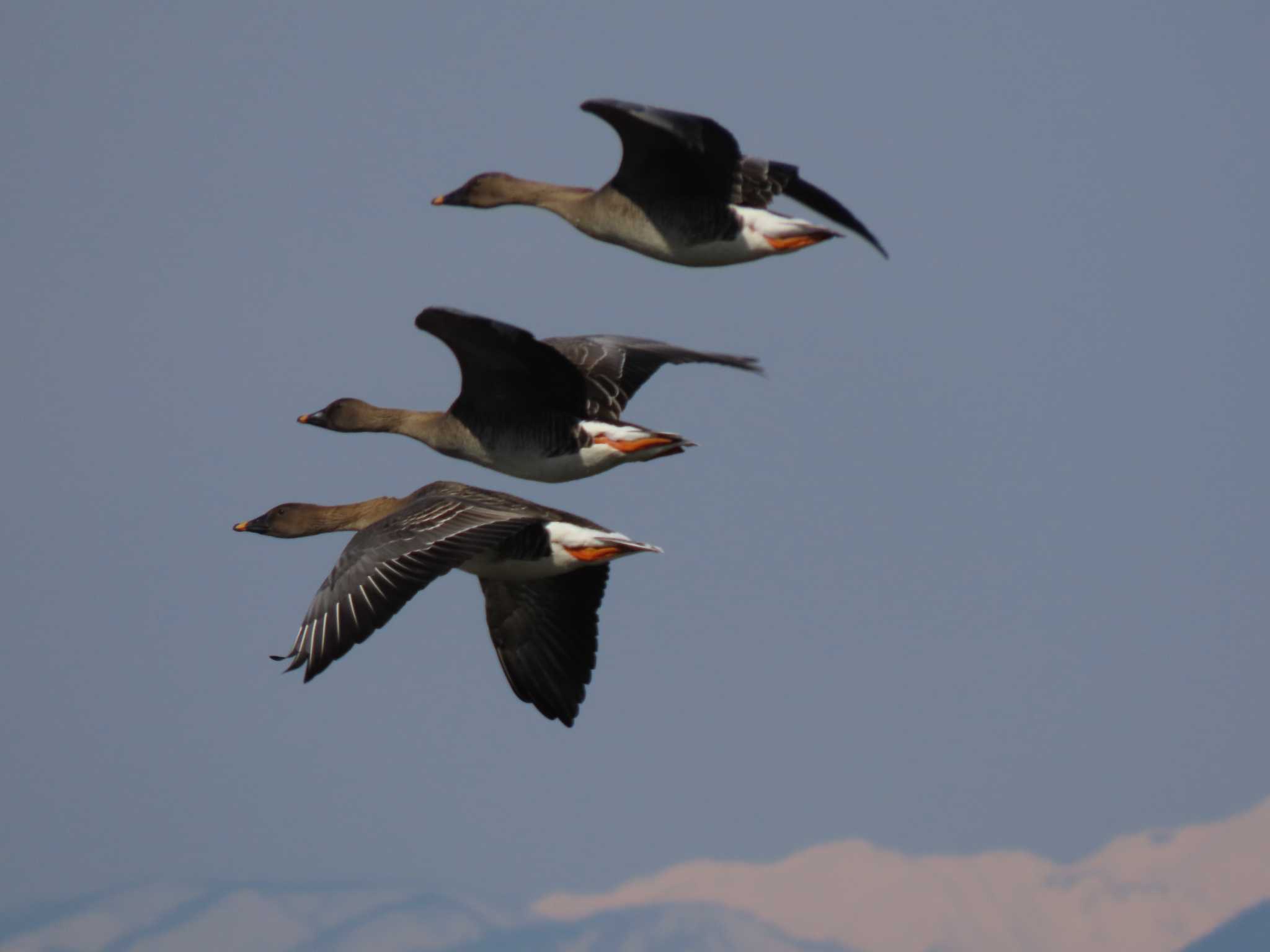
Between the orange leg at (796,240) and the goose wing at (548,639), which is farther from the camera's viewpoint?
the orange leg at (796,240)

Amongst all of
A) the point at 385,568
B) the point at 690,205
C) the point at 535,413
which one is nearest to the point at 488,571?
the point at 535,413

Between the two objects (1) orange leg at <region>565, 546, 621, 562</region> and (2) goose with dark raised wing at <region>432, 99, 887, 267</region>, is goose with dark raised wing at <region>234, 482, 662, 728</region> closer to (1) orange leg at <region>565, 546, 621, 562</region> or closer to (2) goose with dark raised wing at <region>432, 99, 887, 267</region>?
(1) orange leg at <region>565, 546, 621, 562</region>

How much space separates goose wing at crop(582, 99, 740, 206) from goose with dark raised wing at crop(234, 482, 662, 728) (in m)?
2.92

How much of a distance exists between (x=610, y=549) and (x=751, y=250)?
3.11 metres

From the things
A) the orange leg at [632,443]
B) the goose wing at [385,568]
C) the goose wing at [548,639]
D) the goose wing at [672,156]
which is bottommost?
the goose wing at [548,639]

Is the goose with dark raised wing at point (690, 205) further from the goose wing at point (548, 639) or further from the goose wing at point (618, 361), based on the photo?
the goose wing at point (548, 639)

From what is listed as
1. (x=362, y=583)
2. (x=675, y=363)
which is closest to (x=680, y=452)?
(x=675, y=363)

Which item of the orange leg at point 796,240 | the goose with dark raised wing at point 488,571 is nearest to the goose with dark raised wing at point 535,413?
the goose with dark raised wing at point 488,571

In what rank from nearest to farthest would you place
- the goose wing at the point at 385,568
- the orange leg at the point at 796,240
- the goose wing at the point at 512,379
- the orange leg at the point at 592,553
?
the goose wing at the point at 385,568
the orange leg at the point at 592,553
the goose wing at the point at 512,379
the orange leg at the point at 796,240

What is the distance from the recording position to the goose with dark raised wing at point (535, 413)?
63.3 feet

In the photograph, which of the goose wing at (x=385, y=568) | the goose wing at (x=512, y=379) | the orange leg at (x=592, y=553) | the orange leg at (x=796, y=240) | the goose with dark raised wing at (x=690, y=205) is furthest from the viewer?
the orange leg at (x=796, y=240)

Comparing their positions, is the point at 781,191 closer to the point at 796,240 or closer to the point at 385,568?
the point at 796,240

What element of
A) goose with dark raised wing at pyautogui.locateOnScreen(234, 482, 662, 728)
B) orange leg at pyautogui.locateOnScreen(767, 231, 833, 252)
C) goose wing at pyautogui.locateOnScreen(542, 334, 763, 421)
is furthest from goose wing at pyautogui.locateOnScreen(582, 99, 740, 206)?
goose with dark raised wing at pyautogui.locateOnScreen(234, 482, 662, 728)

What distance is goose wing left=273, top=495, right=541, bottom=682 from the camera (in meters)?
17.0
